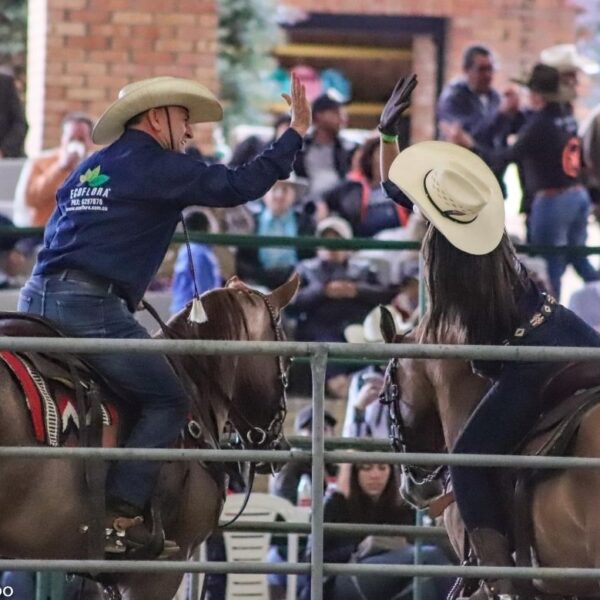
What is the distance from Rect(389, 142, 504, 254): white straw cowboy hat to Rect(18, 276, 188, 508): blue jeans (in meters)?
1.10

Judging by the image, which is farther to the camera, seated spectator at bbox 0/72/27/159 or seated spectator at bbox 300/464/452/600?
seated spectator at bbox 0/72/27/159

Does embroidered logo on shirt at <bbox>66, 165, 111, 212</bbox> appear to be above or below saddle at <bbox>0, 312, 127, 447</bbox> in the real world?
above

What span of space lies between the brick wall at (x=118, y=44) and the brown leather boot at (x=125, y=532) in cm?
754

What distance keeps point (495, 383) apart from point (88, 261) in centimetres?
151

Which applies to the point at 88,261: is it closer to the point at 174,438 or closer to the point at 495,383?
the point at 174,438

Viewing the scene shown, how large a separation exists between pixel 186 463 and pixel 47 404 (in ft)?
2.65

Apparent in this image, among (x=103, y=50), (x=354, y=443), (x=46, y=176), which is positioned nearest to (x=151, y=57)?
A: (x=103, y=50)

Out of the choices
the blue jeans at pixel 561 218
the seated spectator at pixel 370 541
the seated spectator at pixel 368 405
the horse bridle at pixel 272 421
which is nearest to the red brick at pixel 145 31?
the blue jeans at pixel 561 218

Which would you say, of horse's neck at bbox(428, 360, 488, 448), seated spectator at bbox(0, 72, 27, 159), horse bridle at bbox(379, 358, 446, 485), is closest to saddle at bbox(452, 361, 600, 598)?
horse's neck at bbox(428, 360, 488, 448)

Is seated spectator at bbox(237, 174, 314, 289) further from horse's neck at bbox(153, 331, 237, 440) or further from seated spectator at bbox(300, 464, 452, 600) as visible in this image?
horse's neck at bbox(153, 331, 237, 440)

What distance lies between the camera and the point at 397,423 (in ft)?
23.7

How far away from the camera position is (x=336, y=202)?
41.0ft

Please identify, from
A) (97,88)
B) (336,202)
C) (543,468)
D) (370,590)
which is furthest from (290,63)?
(543,468)

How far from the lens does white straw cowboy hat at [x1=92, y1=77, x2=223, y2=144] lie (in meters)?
6.95
